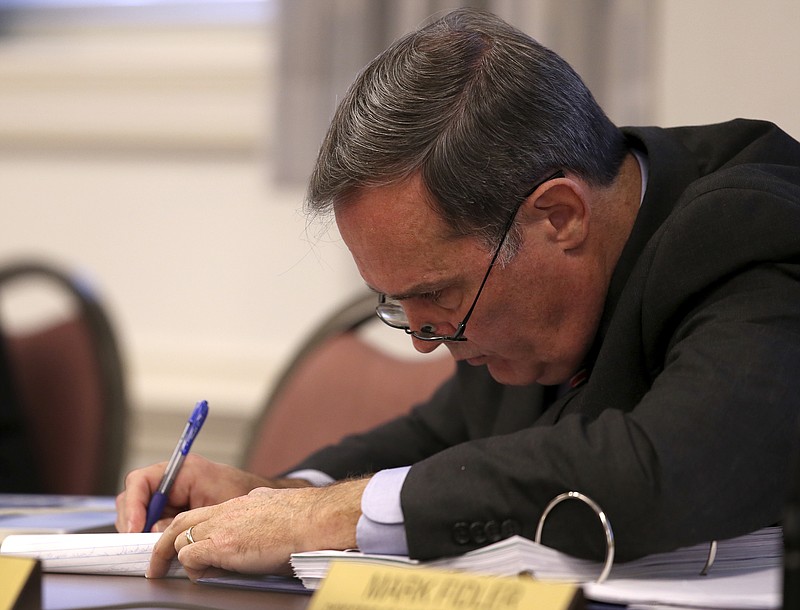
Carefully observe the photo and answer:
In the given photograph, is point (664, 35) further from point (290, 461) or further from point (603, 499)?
point (603, 499)

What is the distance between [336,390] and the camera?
1.76 m

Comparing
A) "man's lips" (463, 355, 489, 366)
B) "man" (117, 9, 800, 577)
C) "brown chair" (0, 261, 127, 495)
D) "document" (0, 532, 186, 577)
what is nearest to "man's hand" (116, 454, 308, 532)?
"man" (117, 9, 800, 577)

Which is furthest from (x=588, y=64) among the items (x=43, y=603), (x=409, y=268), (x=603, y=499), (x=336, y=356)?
(x=43, y=603)

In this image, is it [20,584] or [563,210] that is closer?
[20,584]

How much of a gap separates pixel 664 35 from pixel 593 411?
116cm

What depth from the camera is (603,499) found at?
853 mm

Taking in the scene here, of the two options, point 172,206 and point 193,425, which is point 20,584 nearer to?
point 193,425

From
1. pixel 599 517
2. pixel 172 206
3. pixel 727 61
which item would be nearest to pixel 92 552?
pixel 599 517

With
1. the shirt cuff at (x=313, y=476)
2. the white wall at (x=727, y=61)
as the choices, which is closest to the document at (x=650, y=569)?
the shirt cuff at (x=313, y=476)

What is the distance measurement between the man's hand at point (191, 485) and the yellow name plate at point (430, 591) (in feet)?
1.80

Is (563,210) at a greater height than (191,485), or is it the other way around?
(563,210)

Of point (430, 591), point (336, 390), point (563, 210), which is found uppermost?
point (563, 210)

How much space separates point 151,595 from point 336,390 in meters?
0.88

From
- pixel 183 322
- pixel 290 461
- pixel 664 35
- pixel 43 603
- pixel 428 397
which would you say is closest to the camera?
pixel 43 603
